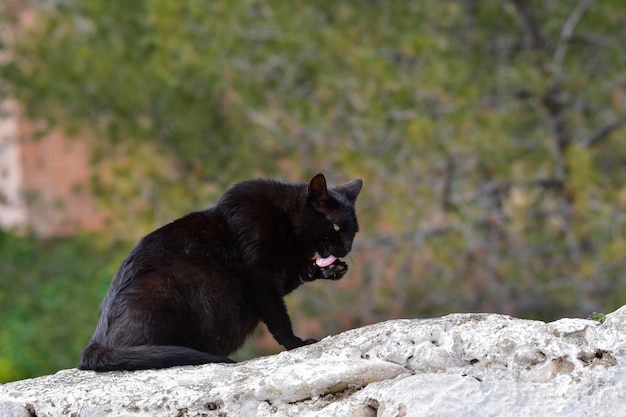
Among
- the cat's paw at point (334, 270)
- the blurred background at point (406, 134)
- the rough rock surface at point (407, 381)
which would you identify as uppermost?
the blurred background at point (406, 134)

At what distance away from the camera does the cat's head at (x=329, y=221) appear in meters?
4.16

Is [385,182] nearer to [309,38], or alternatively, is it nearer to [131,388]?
[309,38]

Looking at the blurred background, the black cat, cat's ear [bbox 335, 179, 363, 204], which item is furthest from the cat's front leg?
the blurred background

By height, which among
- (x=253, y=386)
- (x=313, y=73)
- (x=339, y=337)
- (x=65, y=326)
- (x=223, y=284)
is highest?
(x=313, y=73)

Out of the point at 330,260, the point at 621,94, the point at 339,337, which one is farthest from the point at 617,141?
the point at 339,337

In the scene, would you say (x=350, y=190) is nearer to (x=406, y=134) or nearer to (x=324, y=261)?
(x=324, y=261)

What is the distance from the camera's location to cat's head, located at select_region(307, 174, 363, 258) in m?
4.16

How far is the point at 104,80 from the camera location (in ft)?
34.4

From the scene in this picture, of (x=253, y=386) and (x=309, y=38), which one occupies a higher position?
(x=309, y=38)

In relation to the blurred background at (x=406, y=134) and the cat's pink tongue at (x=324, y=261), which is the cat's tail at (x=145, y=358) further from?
the blurred background at (x=406, y=134)

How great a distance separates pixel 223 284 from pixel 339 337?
0.55 meters

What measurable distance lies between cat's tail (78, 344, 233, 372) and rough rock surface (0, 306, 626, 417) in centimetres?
5

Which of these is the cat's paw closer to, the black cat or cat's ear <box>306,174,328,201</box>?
the black cat

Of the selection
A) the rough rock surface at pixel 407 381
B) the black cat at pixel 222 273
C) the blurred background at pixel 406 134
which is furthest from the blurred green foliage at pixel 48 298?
the rough rock surface at pixel 407 381
